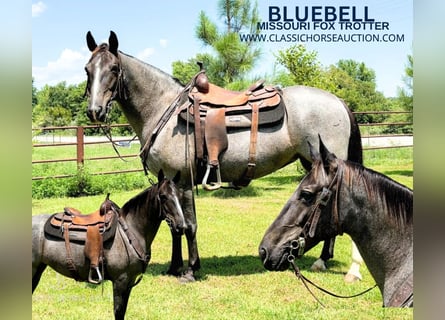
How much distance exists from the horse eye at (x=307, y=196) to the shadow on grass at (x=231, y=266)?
5.85ft

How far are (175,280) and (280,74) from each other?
3.02 metres

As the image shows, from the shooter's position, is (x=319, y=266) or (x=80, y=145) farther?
(x=80, y=145)

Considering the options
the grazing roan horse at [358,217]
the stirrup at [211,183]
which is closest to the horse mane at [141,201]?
the grazing roan horse at [358,217]

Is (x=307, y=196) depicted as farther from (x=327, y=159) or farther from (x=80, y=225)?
(x=80, y=225)

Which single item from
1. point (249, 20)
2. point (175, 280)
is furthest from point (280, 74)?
point (175, 280)

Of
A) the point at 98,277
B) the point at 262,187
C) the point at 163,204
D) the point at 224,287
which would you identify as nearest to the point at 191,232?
the point at 224,287

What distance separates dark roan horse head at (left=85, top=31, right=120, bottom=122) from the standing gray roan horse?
272mm

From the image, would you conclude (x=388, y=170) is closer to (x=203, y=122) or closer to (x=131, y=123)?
(x=203, y=122)

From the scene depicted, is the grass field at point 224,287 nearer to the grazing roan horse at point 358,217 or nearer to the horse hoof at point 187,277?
the horse hoof at point 187,277

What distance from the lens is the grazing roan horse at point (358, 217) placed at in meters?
1.95

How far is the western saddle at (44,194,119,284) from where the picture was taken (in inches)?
101

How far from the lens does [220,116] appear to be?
11.7 ft

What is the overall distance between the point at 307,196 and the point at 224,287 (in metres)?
1.63

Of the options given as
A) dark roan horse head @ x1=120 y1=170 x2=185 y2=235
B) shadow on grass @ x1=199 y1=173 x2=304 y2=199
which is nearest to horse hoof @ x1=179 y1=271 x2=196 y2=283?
dark roan horse head @ x1=120 y1=170 x2=185 y2=235
